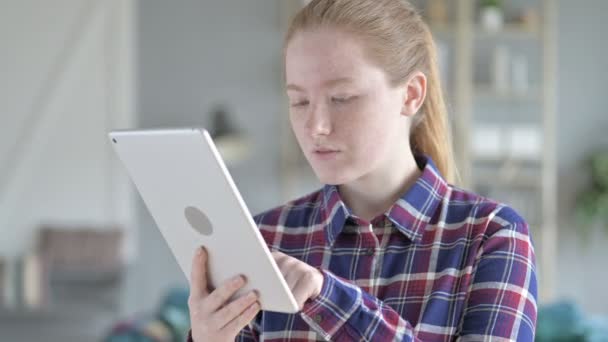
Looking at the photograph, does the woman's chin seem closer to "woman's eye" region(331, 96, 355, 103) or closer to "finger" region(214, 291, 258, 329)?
"woman's eye" region(331, 96, 355, 103)

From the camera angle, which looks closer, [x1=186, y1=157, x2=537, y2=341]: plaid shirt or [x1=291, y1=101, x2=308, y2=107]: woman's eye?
[x1=186, y1=157, x2=537, y2=341]: plaid shirt

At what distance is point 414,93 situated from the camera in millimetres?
1498

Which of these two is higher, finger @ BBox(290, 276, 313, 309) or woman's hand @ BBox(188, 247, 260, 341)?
finger @ BBox(290, 276, 313, 309)

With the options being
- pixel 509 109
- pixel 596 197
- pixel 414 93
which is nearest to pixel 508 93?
pixel 509 109

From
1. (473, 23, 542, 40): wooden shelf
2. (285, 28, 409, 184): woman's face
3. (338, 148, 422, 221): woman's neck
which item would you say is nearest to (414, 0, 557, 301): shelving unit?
(473, 23, 542, 40): wooden shelf

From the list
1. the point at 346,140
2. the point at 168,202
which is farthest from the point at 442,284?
the point at 168,202

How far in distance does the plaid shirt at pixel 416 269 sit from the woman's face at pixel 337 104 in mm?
116

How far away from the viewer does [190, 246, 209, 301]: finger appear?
1313 millimetres

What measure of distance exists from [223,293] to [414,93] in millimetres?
445

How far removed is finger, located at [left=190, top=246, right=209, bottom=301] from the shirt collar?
9.5 inches

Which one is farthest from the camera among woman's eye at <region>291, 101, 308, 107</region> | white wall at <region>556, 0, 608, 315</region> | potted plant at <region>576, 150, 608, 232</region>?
white wall at <region>556, 0, 608, 315</region>

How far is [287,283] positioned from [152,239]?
5774mm

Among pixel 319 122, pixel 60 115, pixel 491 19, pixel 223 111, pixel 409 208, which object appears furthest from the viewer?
pixel 60 115

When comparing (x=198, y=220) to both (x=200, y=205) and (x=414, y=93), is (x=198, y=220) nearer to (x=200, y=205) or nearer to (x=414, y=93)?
(x=200, y=205)
